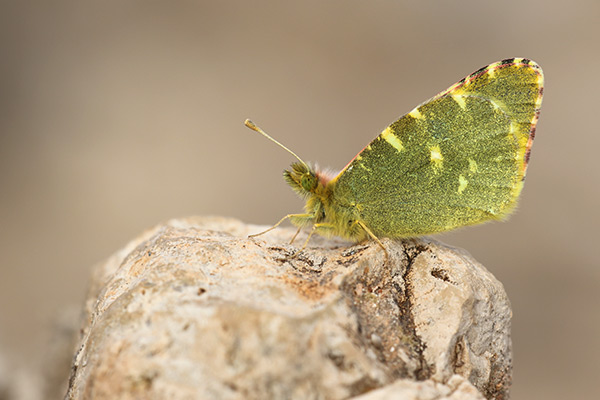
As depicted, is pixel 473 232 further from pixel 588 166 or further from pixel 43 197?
pixel 43 197

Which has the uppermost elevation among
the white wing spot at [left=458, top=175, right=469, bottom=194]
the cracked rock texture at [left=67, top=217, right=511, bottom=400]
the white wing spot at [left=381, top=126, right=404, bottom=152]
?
the white wing spot at [left=381, top=126, right=404, bottom=152]

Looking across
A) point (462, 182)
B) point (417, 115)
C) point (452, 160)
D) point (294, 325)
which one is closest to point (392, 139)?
point (417, 115)

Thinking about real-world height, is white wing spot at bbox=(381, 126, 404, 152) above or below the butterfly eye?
above

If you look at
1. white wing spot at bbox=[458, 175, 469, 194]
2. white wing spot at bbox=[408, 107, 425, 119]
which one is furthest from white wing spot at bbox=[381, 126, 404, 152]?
white wing spot at bbox=[458, 175, 469, 194]

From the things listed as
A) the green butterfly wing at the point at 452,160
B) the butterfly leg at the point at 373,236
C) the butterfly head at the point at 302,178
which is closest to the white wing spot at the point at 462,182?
the green butterfly wing at the point at 452,160

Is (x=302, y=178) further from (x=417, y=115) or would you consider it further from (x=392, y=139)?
(x=417, y=115)

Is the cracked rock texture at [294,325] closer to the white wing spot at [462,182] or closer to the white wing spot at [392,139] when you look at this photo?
the white wing spot at [462,182]

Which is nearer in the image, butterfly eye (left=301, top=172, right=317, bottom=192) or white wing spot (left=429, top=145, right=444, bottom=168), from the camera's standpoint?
white wing spot (left=429, top=145, right=444, bottom=168)

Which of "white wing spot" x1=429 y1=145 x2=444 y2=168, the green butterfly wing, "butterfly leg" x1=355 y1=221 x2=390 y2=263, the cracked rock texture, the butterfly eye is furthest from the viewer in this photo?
the butterfly eye

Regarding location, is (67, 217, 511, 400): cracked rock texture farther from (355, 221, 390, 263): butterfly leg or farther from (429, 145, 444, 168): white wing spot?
(429, 145, 444, 168): white wing spot
